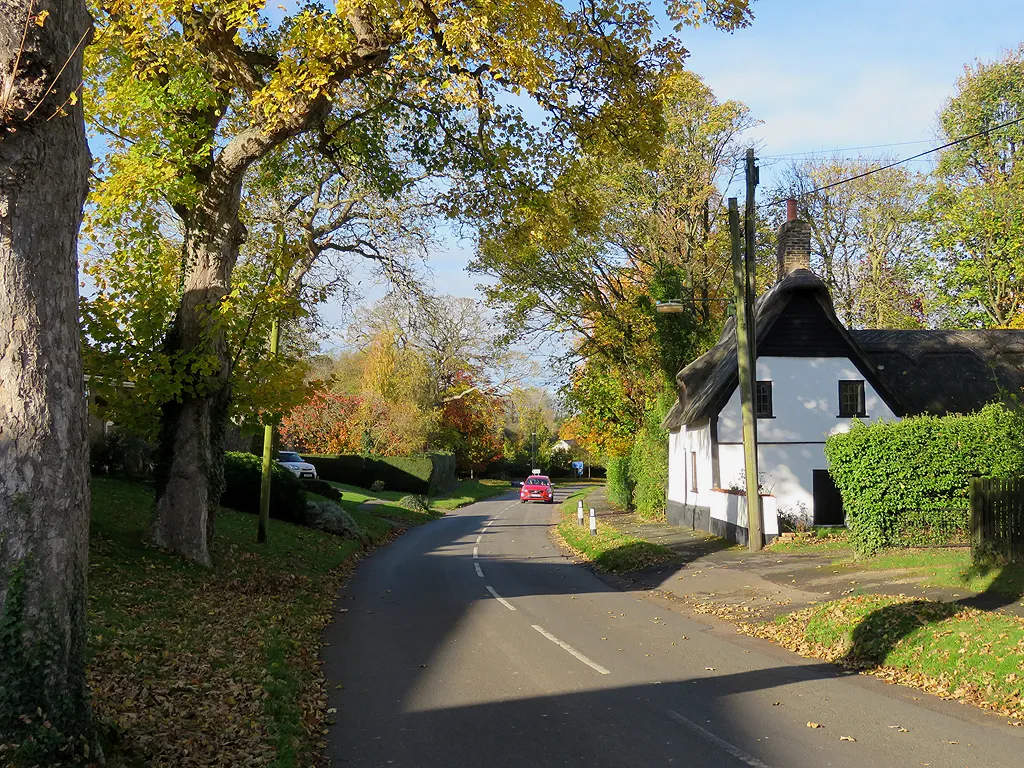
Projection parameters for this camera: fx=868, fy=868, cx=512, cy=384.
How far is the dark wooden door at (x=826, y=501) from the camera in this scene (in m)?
25.8

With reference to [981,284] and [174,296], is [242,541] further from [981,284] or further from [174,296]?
[981,284]

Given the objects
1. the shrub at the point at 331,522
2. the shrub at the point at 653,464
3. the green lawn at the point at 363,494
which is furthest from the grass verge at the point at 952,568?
the green lawn at the point at 363,494

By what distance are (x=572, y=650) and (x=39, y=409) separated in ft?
25.0

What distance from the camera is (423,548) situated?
86.9 feet

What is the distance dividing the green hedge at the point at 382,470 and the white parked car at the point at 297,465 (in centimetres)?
256

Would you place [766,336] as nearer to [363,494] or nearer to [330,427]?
[363,494]

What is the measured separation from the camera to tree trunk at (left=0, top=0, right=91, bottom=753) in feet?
17.6

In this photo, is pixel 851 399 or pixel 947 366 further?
pixel 947 366

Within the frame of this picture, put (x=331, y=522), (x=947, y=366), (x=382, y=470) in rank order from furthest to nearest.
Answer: (x=382, y=470) < (x=947, y=366) < (x=331, y=522)

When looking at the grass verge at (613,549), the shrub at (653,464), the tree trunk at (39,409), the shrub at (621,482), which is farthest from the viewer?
the shrub at (621,482)

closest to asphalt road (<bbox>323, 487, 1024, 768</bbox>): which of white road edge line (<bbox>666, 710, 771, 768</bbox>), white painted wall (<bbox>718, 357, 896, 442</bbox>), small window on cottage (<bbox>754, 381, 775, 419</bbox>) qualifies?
white road edge line (<bbox>666, 710, 771, 768</bbox>)

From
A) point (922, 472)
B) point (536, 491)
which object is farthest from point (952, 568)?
point (536, 491)

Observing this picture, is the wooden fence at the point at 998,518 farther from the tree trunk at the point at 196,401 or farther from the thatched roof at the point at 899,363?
the tree trunk at the point at 196,401

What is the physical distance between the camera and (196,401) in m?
15.3
